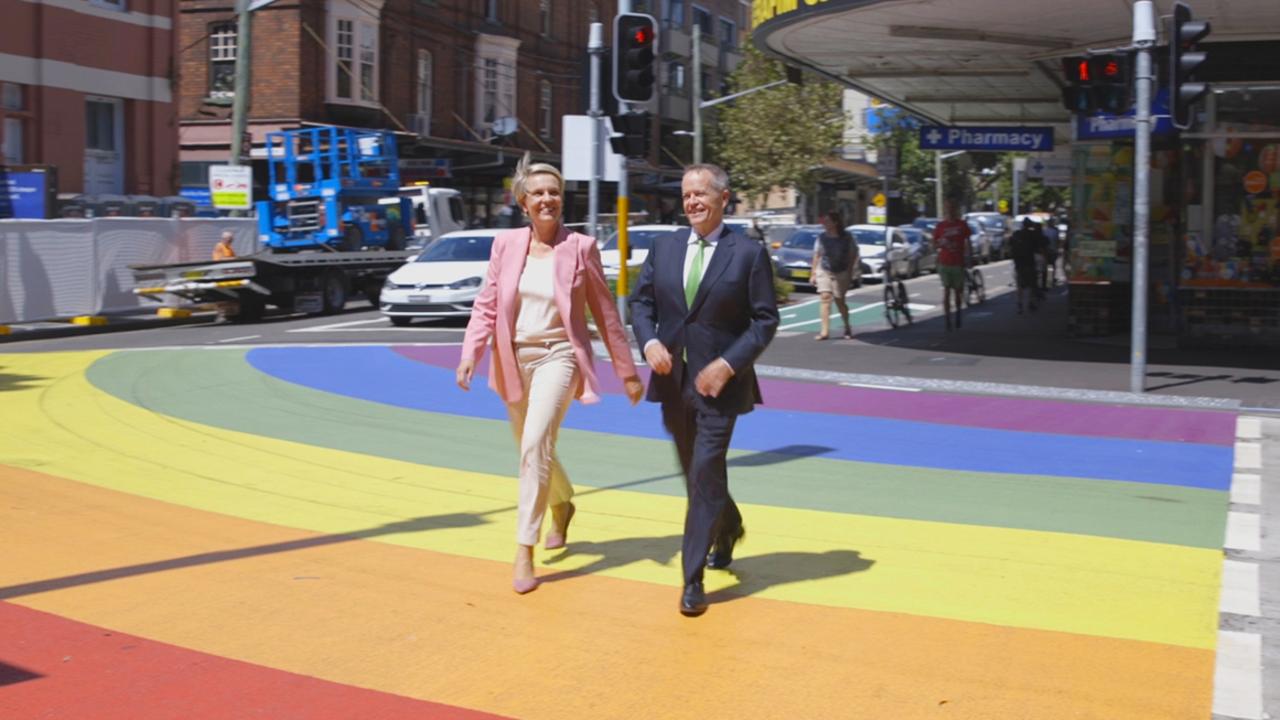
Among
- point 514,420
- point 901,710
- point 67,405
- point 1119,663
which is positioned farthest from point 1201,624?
point 67,405

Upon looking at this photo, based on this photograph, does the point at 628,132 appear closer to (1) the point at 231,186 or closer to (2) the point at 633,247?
(2) the point at 633,247

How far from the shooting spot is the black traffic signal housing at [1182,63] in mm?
13203

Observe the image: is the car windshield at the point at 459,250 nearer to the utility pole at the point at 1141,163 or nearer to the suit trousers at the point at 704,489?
the utility pole at the point at 1141,163

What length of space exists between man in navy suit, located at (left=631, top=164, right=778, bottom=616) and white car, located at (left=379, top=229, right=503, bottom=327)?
53.4ft

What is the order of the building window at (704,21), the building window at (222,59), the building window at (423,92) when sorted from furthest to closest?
the building window at (704,21), the building window at (423,92), the building window at (222,59)

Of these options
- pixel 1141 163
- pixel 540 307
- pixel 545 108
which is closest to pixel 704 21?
pixel 545 108

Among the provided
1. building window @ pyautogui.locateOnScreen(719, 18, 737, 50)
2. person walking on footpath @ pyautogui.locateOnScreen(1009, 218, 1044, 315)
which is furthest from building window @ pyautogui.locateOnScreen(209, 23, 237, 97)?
building window @ pyautogui.locateOnScreen(719, 18, 737, 50)

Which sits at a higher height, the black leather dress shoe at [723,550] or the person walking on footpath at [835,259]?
the person walking on footpath at [835,259]

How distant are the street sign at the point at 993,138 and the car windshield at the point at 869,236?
1697 cm

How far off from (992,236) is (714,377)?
50168mm

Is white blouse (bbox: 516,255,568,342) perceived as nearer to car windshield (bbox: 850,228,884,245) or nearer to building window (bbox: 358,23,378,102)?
car windshield (bbox: 850,228,884,245)

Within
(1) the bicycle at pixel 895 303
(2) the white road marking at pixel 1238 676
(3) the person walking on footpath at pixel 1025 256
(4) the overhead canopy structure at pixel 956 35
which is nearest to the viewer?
(2) the white road marking at pixel 1238 676

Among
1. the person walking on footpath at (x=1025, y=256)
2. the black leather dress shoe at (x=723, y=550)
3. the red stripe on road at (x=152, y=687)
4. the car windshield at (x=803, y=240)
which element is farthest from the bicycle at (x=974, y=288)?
the red stripe on road at (x=152, y=687)

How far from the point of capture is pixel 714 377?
6.08 meters
